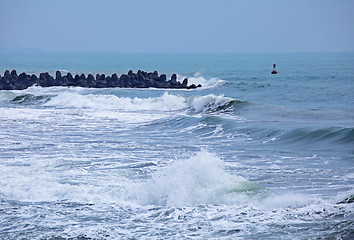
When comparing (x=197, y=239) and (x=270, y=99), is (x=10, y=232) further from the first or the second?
(x=270, y=99)

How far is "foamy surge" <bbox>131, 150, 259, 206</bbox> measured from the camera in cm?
838

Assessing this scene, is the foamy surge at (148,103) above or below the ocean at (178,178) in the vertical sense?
above

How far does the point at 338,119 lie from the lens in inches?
760

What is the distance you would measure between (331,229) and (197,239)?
1669 millimetres

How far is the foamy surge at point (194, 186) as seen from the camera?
27.5ft

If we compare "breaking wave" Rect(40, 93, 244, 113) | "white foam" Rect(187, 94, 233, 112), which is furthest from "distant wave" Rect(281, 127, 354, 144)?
"white foam" Rect(187, 94, 233, 112)

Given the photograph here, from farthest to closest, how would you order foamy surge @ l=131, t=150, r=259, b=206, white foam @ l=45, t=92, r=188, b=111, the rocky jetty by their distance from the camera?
the rocky jetty, white foam @ l=45, t=92, r=188, b=111, foamy surge @ l=131, t=150, r=259, b=206

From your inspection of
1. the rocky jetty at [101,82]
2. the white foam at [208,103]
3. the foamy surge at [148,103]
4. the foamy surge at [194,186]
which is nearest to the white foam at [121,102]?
the foamy surge at [148,103]

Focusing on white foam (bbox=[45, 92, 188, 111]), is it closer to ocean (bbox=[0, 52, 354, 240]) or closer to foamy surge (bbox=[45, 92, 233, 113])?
foamy surge (bbox=[45, 92, 233, 113])

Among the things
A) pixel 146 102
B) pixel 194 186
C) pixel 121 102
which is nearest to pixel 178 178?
pixel 194 186

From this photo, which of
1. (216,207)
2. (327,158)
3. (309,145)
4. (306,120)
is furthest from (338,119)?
(216,207)

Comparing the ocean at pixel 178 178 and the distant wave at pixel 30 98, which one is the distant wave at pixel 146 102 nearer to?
the distant wave at pixel 30 98

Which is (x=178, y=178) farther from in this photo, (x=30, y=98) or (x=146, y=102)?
(x=30, y=98)

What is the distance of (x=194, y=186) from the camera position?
347 inches
